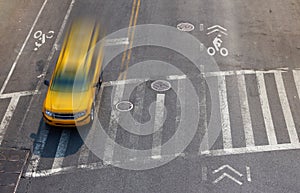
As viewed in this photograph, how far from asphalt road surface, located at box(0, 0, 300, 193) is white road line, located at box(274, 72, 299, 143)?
42 millimetres

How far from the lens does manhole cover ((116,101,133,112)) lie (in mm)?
17438

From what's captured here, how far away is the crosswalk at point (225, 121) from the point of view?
15578 mm

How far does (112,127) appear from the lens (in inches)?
656

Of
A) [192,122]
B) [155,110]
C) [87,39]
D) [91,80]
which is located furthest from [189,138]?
[87,39]

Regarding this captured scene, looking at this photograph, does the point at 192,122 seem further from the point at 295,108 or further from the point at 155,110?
the point at 295,108

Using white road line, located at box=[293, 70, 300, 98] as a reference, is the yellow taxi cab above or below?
below

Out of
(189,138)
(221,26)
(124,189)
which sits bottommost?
(124,189)

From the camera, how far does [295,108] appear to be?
1750 centimetres

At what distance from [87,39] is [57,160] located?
17.7 ft

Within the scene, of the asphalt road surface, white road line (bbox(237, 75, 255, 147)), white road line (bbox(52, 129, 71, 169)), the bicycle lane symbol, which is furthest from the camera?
the bicycle lane symbol

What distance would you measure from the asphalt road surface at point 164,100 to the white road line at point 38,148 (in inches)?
1.5

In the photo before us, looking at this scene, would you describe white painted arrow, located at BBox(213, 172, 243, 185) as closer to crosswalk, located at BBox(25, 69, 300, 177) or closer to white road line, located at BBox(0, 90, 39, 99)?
crosswalk, located at BBox(25, 69, 300, 177)

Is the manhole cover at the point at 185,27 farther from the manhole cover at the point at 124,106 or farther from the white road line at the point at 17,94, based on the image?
the white road line at the point at 17,94

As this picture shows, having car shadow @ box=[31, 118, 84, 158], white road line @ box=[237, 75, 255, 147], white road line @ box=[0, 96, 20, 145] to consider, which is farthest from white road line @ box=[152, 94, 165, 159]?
white road line @ box=[0, 96, 20, 145]
